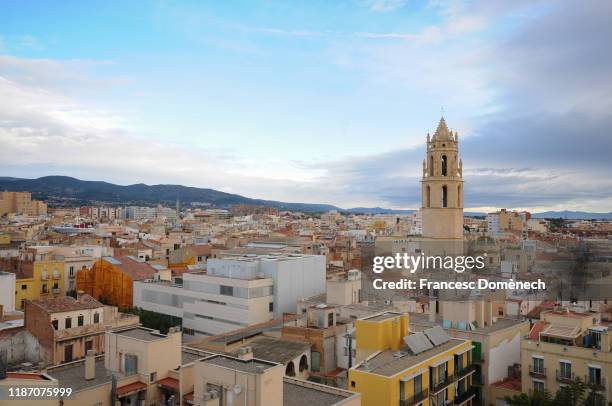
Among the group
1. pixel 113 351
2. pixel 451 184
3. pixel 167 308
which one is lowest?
pixel 167 308

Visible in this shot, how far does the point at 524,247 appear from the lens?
207 feet

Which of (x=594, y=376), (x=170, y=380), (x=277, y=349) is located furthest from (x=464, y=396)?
(x=170, y=380)

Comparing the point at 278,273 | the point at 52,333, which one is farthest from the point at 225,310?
the point at 52,333

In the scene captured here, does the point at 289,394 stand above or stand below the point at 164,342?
below

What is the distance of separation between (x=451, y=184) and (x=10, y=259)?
121ft

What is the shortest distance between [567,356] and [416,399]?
5.74 meters

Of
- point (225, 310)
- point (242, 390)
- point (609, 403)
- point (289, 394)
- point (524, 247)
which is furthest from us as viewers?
point (524, 247)

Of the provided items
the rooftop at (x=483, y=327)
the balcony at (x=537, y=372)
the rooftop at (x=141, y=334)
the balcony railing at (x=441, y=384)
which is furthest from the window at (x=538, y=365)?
the rooftop at (x=141, y=334)

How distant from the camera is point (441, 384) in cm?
1741

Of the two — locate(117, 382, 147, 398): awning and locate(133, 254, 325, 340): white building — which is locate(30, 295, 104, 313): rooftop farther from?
locate(117, 382, 147, 398): awning

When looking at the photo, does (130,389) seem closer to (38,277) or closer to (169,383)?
(169,383)

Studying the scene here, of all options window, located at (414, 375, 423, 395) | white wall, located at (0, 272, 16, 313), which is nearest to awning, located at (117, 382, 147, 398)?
window, located at (414, 375, 423, 395)

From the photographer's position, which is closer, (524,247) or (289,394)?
(289,394)

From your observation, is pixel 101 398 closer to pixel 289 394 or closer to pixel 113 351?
pixel 113 351
